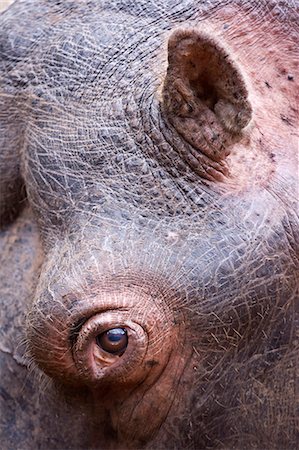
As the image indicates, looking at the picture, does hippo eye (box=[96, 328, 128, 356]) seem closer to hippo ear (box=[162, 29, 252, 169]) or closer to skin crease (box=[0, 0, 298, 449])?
skin crease (box=[0, 0, 298, 449])

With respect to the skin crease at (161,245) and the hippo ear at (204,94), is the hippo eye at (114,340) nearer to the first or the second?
the skin crease at (161,245)

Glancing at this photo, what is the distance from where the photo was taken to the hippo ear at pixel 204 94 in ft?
5.76

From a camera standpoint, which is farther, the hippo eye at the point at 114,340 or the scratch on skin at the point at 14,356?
the scratch on skin at the point at 14,356

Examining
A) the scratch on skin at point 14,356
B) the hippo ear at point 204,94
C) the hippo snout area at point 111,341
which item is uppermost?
the hippo ear at point 204,94

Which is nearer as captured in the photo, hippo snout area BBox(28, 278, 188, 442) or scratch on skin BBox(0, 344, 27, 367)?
hippo snout area BBox(28, 278, 188, 442)

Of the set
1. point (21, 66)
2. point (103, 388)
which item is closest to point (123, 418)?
point (103, 388)

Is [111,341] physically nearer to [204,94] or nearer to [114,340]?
[114,340]

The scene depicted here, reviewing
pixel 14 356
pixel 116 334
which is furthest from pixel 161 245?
pixel 14 356

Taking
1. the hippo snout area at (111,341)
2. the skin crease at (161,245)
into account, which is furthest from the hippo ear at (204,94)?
the hippo snout area at (111,341)

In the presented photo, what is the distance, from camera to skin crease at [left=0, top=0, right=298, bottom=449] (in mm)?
1856

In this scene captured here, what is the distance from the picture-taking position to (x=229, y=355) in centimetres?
193

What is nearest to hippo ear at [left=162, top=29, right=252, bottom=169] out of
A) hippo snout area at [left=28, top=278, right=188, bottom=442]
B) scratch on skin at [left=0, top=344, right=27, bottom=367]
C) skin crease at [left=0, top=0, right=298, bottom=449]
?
skin crease at [left=0, top=0, right=298, bottom=449]

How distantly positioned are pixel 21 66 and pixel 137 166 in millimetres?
546

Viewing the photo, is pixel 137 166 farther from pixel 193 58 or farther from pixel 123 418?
pixel 123 418
